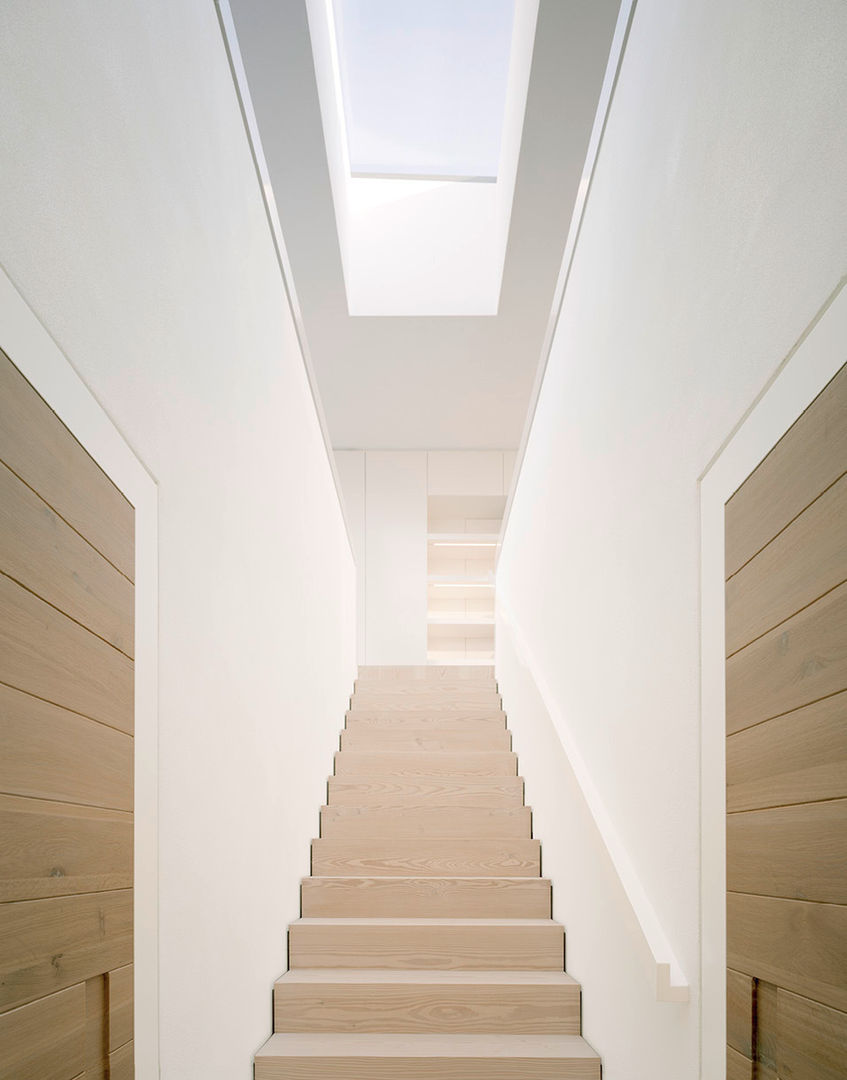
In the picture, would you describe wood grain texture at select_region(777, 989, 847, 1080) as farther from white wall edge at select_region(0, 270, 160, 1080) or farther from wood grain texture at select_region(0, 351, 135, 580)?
wood grain texture at select_region(0, 351, 135, 580)

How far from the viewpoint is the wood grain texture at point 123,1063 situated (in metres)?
1.59

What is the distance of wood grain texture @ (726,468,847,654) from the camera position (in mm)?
1396

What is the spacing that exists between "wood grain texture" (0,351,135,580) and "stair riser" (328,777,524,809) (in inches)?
106

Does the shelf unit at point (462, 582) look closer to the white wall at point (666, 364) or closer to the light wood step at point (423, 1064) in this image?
the white wall at point (666, 364)

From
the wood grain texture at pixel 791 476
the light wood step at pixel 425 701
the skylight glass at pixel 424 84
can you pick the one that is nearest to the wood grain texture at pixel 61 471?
the wood grain texture at pixel 791 476

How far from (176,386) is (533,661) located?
2.54 meters

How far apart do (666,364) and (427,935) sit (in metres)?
2.04

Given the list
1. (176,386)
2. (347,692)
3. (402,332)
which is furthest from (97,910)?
(402,332)

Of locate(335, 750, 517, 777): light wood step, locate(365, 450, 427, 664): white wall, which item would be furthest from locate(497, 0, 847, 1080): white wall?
locate(365, 450, 427, 664): white wall

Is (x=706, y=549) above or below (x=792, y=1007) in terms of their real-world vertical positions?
above

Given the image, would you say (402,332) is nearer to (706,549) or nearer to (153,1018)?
(706,549)

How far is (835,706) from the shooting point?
1374 millimetres

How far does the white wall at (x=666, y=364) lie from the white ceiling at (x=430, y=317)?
1.15m

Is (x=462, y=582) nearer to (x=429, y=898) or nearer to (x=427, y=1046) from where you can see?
(x=429, y=898)
